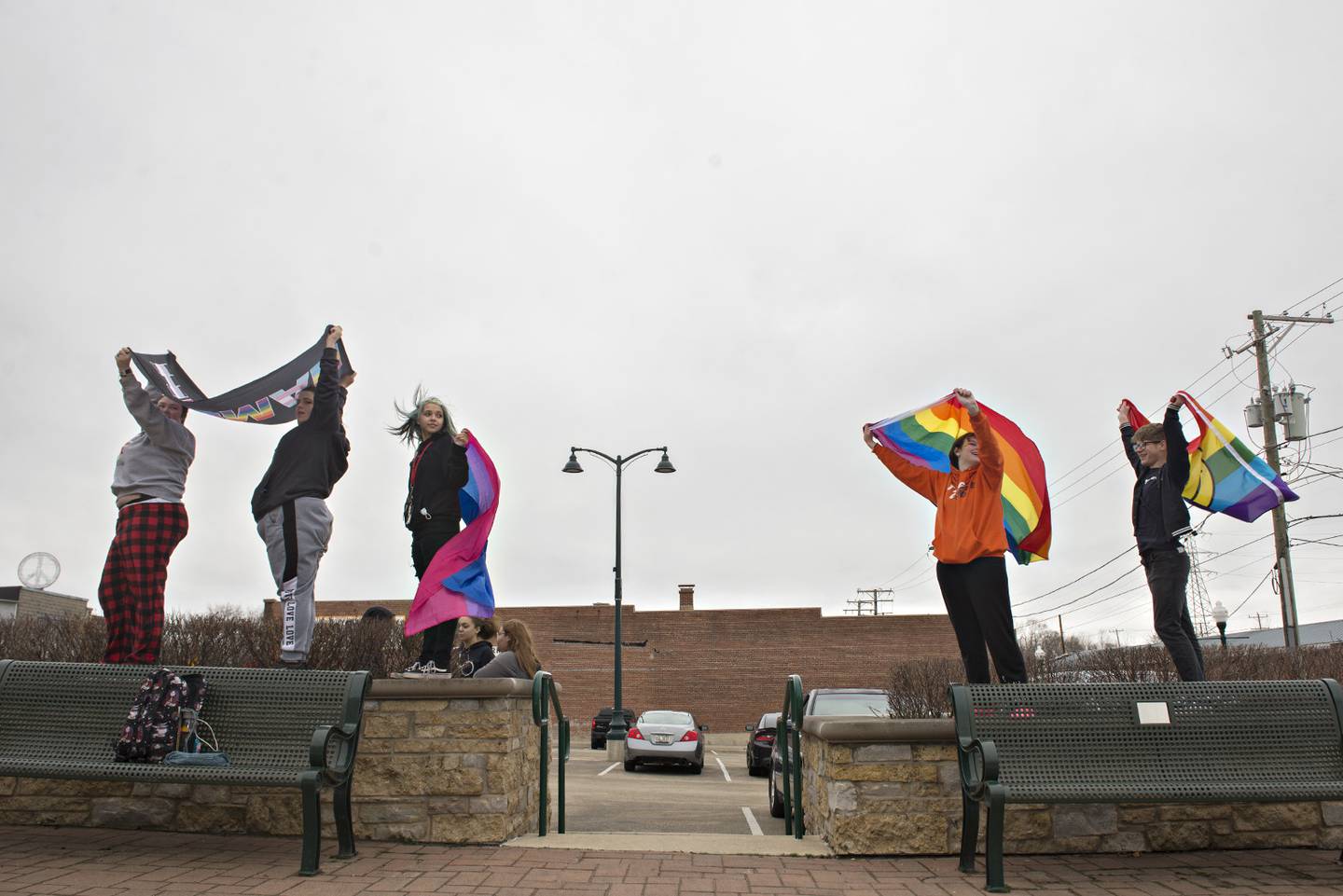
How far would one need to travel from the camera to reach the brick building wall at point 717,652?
126 feet

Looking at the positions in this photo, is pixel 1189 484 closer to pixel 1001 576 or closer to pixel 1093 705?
pixel 1001 576

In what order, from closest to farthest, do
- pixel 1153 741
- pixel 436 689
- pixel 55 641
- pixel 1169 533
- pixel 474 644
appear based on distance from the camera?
pixel 1153 741 → pixel 436 689 → pixel 1169 533 → pixel 474 644 → pixel 55 641

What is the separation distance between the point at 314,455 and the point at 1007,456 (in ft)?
14.8

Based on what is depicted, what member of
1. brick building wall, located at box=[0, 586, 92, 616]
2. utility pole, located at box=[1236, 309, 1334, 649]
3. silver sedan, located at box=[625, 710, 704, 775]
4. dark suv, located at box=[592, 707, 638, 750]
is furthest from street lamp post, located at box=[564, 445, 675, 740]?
brick building wall, located at box=[0, 586, 92, 616]

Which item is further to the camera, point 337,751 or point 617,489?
point 617,489

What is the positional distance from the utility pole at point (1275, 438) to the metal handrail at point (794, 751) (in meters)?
19.0

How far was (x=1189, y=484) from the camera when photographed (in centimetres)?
639

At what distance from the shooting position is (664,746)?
59.8 ft

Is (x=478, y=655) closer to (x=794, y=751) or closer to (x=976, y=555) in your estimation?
(x=794, y=751)

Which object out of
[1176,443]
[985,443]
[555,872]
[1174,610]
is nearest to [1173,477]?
[1176,443]

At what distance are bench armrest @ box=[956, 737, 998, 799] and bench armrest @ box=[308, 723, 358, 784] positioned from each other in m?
2.90

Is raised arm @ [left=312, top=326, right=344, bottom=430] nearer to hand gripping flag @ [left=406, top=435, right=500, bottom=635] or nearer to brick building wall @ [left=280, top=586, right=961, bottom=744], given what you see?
hand gripping flag @ [left=406, top=435, right=500, bottom=635]

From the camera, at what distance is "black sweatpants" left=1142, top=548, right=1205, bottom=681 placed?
18.2 feet

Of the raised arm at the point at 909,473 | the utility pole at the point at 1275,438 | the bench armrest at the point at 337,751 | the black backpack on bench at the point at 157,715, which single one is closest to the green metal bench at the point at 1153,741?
the raised arm at the point at 909,473
